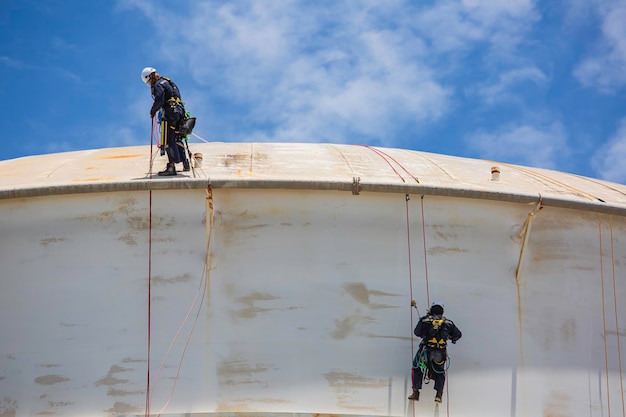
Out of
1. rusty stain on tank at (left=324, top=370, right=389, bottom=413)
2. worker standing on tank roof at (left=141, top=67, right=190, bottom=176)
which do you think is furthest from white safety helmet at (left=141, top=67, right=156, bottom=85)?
rusty stain on tank at (left=324, top=370, right=389, bottom=413)

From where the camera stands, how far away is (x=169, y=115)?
16438 mm

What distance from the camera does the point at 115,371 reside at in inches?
587

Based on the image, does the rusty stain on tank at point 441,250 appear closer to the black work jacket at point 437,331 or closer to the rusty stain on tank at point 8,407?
the black work jacket at point 437,331

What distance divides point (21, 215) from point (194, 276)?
2.86 m

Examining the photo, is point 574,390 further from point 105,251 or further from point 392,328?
point 105,251

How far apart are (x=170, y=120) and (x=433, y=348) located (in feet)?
18.1

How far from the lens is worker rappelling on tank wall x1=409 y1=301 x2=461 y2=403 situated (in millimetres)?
14648

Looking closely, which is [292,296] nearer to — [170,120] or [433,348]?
[433,348]

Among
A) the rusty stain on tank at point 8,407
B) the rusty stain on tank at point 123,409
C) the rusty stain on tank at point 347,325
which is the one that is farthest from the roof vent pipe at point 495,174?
the rusty stain on tank at point 8,407

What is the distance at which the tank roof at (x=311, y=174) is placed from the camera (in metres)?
15.5

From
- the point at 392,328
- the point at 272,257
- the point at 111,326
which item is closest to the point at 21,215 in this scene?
the point at 111,326

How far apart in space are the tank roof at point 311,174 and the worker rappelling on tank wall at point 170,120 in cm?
24

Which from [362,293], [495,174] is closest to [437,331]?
[362,293]


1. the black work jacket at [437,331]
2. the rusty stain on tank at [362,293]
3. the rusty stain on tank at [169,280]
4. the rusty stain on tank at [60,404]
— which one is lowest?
the rusty stain on tank at [60,404]
